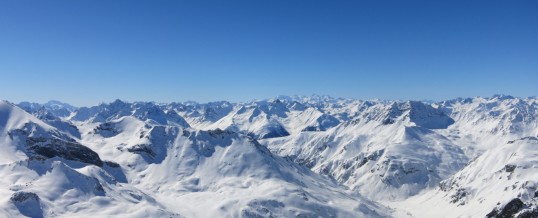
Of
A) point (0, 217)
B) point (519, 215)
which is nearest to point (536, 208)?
point (519, 215)

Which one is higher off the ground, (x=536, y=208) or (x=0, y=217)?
(x=536, y=208)

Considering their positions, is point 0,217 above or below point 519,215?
below

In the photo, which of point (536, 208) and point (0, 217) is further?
point (0, 217)

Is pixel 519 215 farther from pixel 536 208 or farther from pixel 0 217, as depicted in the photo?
pixel 0 217
